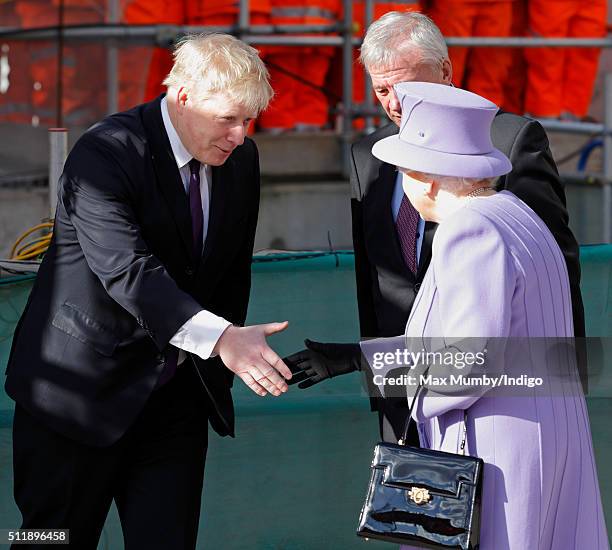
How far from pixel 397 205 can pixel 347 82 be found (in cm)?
406

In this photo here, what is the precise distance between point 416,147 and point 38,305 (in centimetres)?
99

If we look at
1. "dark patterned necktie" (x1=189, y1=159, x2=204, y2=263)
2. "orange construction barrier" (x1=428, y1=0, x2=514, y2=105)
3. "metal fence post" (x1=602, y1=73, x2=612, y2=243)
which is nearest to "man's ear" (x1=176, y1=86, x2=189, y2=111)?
"dark patterned necktie" (x1=189, y1=159, x2=204, y2=263)

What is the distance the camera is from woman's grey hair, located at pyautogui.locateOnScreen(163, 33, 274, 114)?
289cm

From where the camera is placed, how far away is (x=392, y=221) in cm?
325

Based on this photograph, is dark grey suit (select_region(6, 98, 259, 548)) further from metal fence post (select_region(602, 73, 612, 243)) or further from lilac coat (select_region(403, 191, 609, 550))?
metal fence post (select_region(602, 73, 612, 243))

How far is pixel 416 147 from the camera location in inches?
104

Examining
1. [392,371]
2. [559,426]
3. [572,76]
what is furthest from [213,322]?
[572,76]

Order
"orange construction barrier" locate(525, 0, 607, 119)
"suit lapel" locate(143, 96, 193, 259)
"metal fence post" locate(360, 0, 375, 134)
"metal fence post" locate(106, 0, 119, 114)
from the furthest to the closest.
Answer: "orange construction barrier" locate(525, 0, 607, 119)
"metal fence post" locate(360, 0, 375, 134)
"metal fence post" locate(106, 0, 119, 114)
"suit lapel" locate(143, 96, 193, 259)

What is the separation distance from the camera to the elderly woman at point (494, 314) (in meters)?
2.45

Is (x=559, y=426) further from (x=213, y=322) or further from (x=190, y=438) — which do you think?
(x=190, y=438)

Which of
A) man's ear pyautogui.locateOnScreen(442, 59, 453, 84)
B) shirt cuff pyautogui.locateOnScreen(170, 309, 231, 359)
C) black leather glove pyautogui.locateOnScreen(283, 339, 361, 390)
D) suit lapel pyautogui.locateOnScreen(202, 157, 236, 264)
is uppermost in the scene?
man's ear pyautogui.locateOnScreen(442, 59, 453, 84)

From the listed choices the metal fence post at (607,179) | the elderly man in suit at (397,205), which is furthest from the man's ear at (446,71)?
the metal fence post at (607,179)

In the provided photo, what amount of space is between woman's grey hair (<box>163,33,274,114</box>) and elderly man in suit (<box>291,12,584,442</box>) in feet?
1.27

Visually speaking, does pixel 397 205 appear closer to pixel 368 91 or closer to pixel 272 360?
pixel 272 360
